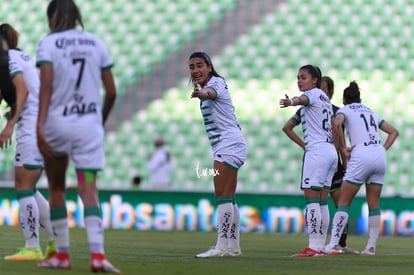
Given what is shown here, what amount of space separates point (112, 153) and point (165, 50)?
9.01ft

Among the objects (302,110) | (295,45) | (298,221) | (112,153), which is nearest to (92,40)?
(302,110)

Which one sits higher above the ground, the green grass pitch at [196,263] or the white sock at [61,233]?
the white sock at [61,233]

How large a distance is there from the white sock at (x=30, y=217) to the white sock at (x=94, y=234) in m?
1.56

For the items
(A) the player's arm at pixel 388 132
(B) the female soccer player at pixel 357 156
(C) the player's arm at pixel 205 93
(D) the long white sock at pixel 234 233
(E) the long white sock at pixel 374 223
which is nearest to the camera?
(C) the player's arm at pixel 205 93

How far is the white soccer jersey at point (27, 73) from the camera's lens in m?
7.79

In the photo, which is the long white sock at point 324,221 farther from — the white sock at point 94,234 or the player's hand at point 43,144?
the player's hand at point 43,144

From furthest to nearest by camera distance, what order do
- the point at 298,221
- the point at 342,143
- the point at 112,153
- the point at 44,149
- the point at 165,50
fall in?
the point at 165,50 < the point at 112,153 < the point at 298,221 < the point at 342,143 < the point at 44,149

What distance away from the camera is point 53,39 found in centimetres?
649

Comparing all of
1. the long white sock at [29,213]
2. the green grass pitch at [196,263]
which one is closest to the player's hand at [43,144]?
the green grass pitch at [196,263]

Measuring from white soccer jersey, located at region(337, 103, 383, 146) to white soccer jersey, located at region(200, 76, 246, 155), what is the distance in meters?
1.85

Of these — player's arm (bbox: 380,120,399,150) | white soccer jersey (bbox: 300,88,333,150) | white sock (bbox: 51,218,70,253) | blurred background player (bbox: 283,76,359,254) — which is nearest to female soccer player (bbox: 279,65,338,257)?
white soccer jersey (bbox: 300,88,333,150)

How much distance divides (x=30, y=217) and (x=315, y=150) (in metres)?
3.23

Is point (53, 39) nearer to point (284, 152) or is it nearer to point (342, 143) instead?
point (342, 143)

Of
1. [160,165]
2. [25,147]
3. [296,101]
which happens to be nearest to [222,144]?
[296,101]
